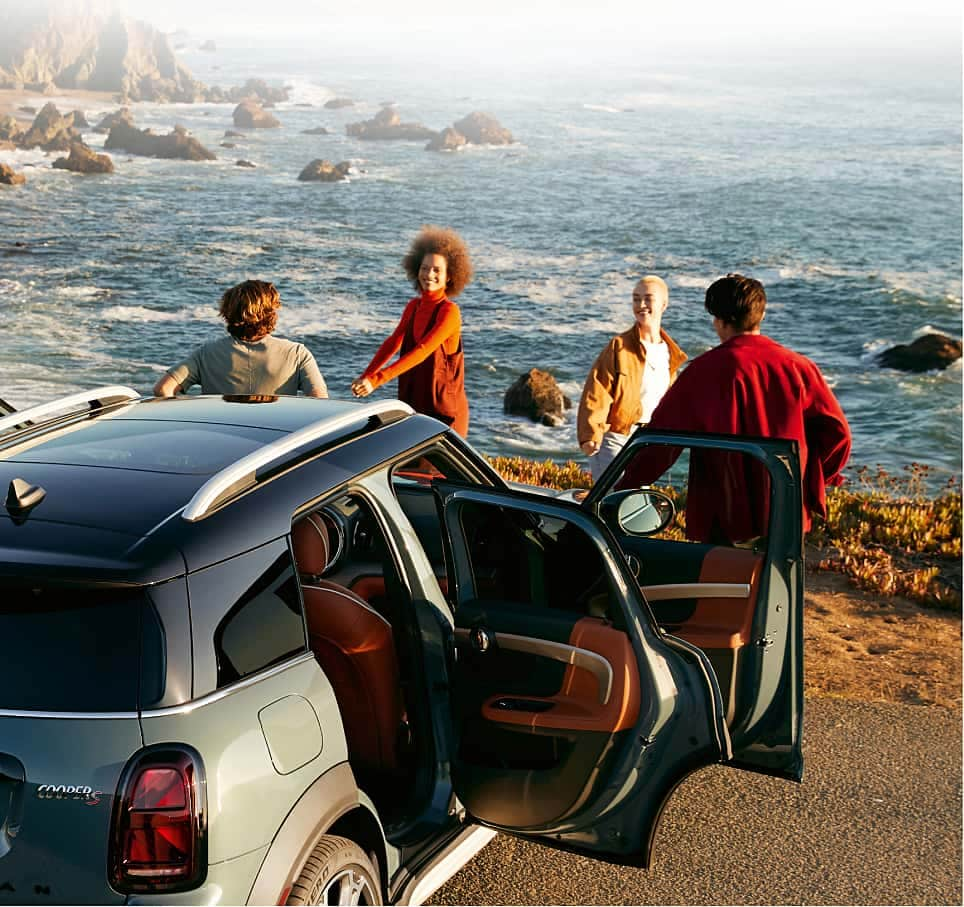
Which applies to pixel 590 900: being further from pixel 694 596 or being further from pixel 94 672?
pixel 94 672

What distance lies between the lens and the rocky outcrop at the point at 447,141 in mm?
100500

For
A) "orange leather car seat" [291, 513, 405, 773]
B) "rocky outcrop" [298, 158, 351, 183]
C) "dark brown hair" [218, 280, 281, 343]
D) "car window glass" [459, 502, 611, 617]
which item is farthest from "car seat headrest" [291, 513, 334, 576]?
"rocky outcrop" [298, 158, 351, 183]

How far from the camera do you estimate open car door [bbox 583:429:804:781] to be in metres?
4.15

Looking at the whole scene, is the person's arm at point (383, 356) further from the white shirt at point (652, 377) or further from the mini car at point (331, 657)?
the mini car at point (331, 657)

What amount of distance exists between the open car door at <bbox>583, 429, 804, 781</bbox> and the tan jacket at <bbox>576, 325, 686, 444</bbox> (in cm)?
150

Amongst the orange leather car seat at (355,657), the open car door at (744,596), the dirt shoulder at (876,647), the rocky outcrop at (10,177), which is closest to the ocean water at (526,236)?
the rocky outcrop at (10,177)

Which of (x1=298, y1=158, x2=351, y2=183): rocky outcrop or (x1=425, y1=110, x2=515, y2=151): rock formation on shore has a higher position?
(x1=425, y1=110, x2=515, y2=151): rock formation on shore

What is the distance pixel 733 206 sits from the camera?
79.6 m

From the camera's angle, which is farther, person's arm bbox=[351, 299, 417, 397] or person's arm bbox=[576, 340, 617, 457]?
person's arm bbox=[351, 299, 417, 397]

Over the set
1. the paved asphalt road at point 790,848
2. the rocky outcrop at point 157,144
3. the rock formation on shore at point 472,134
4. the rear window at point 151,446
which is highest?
the rock formation on shore at point 472,134

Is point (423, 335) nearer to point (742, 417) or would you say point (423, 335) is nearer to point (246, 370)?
point (246, 370)

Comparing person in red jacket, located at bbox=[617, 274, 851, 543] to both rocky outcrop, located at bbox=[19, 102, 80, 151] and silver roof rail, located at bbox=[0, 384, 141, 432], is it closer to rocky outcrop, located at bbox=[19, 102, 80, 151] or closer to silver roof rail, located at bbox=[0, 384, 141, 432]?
silver roof rail, located at bbox=[0, 384, 141, 432]

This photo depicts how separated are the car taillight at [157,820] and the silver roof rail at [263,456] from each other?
Result: 60cm

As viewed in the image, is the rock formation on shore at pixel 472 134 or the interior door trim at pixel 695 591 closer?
the interior door trim at pixel 695 591
